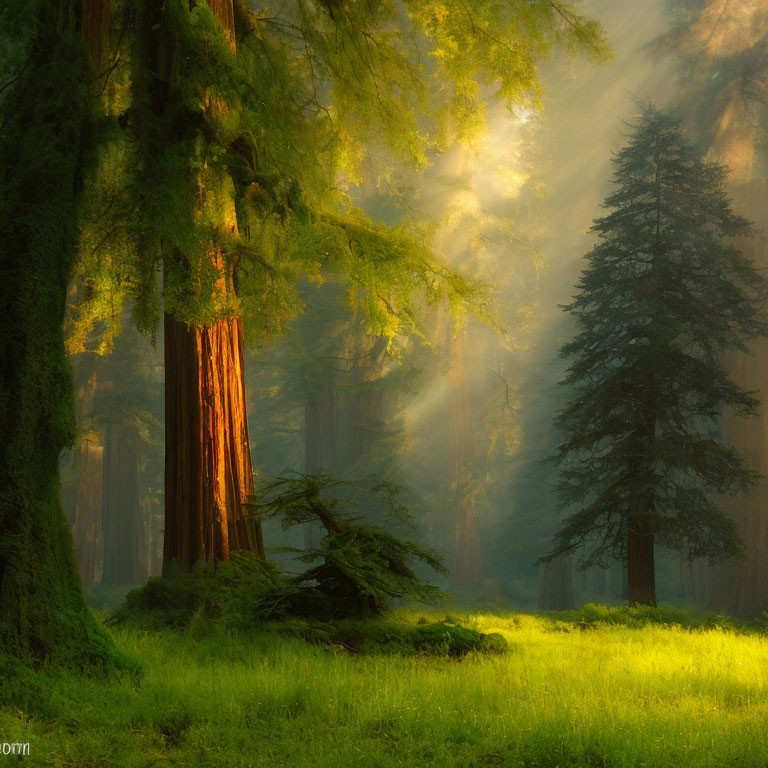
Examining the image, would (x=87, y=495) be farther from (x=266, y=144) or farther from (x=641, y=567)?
(x=266, y=144)

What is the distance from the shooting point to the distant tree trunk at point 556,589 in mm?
24734

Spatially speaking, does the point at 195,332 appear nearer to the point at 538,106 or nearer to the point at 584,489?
the point at 538,106

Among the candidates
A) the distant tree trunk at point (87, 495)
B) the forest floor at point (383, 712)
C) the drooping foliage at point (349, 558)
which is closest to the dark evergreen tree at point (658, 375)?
the drooping foliage at point (349, 558)

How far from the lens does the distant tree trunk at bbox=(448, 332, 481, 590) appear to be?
2733cm

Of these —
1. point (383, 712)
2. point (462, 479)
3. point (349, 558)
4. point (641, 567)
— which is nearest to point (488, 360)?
point (462, 479)

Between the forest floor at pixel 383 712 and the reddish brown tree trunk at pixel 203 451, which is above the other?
the reddish brown tree trunk at pixel 203 451

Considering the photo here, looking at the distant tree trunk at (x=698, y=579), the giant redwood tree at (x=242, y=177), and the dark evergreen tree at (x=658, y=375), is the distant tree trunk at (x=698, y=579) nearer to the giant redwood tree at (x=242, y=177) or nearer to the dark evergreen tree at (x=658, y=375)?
the dark evergreen tree at (x=658, y=375)

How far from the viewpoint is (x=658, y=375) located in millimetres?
13516

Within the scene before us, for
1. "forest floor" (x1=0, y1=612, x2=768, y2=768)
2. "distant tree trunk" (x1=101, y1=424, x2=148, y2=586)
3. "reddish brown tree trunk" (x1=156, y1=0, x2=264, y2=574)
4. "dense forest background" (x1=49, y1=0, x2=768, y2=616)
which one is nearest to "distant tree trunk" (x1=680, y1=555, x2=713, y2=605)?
"dense forest background" (x1=49, y1=0, x2=768, y2=616)

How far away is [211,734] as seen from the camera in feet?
14.3

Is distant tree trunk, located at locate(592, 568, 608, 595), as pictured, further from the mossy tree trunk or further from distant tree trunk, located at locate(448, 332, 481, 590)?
the mossy tree trunk

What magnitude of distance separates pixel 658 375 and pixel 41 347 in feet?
36.2

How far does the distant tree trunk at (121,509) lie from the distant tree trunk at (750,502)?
18.6 m

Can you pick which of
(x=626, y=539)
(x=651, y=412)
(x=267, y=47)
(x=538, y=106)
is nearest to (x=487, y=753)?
(x=538, y=106)
